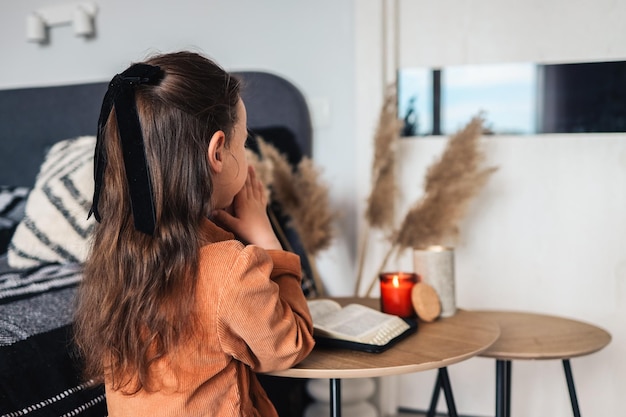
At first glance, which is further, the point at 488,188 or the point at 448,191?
the point at 488,188

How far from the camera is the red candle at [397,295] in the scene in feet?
4.72

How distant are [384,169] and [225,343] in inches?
42.7

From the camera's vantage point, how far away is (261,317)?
1002mm

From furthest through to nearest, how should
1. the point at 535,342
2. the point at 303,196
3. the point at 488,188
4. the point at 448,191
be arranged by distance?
the point at 488,188 < the point at 303,196 < the point at 448,191 < the point at 535,342

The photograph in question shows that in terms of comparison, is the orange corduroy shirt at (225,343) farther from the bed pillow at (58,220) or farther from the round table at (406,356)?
the bed pillow at (58,220)

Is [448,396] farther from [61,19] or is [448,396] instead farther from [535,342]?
[61,19]

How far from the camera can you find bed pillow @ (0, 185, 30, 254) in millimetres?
2092

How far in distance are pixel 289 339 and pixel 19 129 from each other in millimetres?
1995

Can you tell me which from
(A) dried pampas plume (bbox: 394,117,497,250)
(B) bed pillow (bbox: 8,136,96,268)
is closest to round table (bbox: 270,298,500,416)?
Answer: (A) dried pampas plume (bbox: 394,117,497,250)

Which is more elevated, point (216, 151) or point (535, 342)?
point (216, 151)

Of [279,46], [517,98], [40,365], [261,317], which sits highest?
[279,46]

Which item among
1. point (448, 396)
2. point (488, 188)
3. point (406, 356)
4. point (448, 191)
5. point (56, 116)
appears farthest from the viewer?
point (56, 116)

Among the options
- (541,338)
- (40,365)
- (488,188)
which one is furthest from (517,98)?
(40,365)

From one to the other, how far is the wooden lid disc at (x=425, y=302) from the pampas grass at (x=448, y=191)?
43 cm
